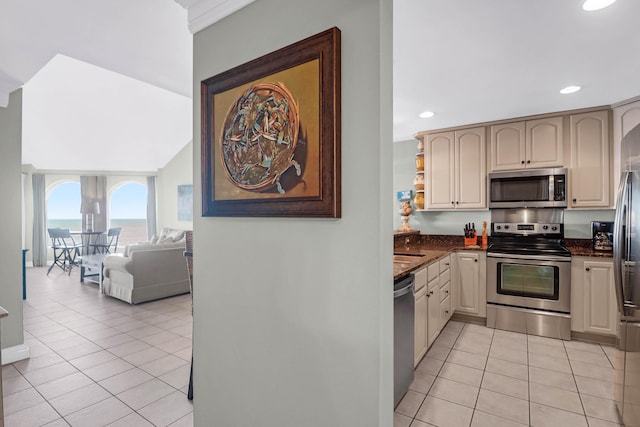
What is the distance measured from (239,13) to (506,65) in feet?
6.67

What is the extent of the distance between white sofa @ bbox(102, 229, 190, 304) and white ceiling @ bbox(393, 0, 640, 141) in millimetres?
3964

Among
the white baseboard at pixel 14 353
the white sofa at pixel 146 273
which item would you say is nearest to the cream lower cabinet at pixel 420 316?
the white baseboard at pixel 14 353

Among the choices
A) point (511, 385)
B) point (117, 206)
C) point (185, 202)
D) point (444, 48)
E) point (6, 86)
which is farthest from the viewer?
point (117, 206)

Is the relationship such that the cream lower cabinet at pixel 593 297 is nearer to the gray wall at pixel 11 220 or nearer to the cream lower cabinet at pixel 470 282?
the cream lower cabinet at pixel 470 282

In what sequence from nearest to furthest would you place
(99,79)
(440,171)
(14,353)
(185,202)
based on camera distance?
(14,353) < (440,171) < (99,79) < (185,202)

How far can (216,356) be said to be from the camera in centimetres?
170

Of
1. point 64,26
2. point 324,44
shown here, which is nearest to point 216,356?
point 324,44


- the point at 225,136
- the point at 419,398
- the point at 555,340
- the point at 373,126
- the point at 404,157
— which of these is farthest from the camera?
the point at 404,157

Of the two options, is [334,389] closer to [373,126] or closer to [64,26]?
[373,126]

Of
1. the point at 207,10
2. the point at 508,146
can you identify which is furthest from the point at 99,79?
the point at 508,146

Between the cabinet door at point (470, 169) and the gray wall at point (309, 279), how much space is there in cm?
325

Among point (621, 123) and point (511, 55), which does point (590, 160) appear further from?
point (511, 55)

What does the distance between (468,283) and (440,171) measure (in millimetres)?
1480

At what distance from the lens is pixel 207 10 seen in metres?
1.68
